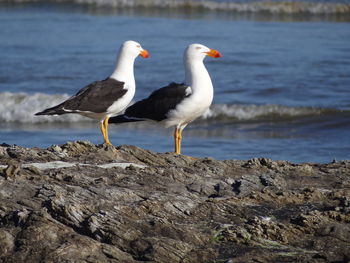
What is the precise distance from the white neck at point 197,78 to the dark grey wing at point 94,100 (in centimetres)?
74

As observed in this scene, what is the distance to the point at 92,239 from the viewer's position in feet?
15.4

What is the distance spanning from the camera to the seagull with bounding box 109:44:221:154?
8.54 m

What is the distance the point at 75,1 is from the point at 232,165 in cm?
2677

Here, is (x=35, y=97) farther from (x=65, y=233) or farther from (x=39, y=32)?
(x=65, y=233)

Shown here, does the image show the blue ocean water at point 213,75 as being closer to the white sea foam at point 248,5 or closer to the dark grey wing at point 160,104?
the white sea foam at point 248,5

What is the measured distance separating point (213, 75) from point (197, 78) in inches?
341

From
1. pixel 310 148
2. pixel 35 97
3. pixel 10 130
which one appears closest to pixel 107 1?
pixel 35 97

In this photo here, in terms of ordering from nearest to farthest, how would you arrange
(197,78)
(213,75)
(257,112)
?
1. (197,78)
2. (257,112)
3. (213,75)

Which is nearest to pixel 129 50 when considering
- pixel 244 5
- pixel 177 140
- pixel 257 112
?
pixel 177 140

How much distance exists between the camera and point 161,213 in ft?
16.3

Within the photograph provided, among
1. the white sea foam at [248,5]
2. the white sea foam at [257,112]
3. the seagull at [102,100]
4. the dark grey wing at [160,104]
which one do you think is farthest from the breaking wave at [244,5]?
Answer: the seagull at [102,100]

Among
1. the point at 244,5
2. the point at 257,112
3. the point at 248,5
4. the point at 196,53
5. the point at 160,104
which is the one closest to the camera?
the point at 160,104

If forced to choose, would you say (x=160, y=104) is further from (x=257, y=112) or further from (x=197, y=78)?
(x=257, y=112)

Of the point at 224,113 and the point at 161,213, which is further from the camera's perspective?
the point at 224,113
